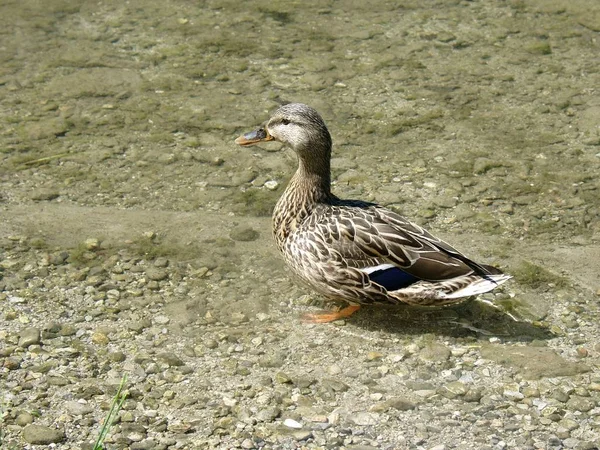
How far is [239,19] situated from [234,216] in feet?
11.3

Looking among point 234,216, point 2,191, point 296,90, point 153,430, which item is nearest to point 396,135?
point 296,90

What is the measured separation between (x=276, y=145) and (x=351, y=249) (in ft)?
7.53

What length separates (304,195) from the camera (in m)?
6.18

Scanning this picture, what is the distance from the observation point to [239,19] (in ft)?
31.9

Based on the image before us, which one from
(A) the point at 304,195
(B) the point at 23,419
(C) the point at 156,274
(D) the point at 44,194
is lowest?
(B) the point at 23,419

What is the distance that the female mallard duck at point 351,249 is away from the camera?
18.6 feet

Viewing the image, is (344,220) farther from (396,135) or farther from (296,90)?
(296,90)

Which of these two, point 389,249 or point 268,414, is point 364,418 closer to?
point 268,414

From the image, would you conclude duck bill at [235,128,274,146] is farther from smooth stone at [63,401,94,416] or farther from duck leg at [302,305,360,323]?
smooth stone at [63,401,94,416]

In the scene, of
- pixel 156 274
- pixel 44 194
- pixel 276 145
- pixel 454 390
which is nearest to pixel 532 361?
pixel 454 390

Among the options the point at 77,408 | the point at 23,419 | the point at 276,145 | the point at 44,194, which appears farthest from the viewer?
the point at 276,145

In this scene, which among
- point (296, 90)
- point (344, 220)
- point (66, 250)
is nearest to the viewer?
point (344, 220)

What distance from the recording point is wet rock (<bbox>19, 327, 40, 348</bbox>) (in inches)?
218

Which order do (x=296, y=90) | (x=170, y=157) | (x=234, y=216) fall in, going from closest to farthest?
(x=234, y=216), (x=170, y=157), (x=296, y=90)
